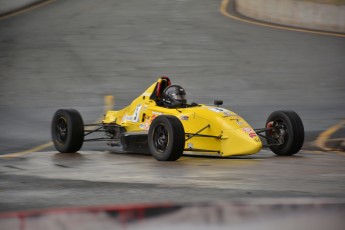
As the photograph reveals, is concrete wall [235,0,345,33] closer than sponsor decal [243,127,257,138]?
No

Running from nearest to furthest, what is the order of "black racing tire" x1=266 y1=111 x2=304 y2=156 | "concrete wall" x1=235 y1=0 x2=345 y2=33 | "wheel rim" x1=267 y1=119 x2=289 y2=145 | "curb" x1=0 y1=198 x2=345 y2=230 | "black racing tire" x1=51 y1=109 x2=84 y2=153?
"curb" x1=0 y1=198 x2=345 y2=230 → "black racing tire" x1=266 y1=111 x2=304 y2=156 → "wheel rim" x1=267 y1=119 x2=289 y2=145 → "black racing tire" x1=51 y1=109 x2=84 y2=153 → "concrete wall" x1=235 y1=0 x2=345 y2=33

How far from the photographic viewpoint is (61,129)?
15.4 metres

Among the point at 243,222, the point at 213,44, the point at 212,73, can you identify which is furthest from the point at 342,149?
the point at 213,44

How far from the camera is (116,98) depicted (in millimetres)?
22922

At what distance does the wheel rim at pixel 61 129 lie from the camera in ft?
Result: 50.2

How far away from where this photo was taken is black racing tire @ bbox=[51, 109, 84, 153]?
14.9 metres

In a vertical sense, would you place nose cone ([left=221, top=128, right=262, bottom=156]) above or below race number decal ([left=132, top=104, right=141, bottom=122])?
below

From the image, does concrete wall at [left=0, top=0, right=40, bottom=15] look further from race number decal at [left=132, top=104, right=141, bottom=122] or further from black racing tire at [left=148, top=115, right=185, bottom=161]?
black racing tire at [left=148, top=115, right=185, bottom=161]

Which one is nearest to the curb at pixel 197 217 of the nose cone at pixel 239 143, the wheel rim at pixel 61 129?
the nose cone at pixel 239 143

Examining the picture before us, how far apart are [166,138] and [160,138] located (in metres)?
0.20

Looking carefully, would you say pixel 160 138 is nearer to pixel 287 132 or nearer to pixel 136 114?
pixel 136 114

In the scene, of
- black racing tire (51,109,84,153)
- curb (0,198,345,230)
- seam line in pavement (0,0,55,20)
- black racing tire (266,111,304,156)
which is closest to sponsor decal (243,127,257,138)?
black racing tire (266,111,304,156)

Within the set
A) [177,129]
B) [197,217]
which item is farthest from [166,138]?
[197,217]

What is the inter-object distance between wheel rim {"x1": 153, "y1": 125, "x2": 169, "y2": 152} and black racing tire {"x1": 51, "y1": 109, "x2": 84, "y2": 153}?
220 cm
